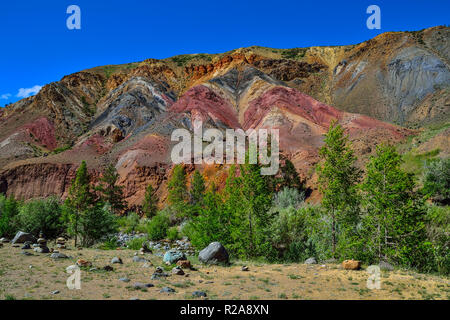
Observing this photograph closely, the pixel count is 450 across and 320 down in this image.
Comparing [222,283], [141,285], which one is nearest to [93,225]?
[141,285]

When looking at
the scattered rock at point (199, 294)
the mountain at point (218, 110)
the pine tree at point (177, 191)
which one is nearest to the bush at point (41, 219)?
the pine tree at point (177, 191)

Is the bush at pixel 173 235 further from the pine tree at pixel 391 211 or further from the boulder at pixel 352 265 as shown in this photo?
the boulder at pixel 352 265

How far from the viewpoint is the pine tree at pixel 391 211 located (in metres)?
10.5

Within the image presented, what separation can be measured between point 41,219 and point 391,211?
839 inches

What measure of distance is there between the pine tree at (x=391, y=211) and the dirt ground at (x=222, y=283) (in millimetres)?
1449

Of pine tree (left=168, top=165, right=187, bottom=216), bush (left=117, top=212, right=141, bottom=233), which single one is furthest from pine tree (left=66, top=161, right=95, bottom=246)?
pine tree (left=168, top=165, right=187, bottom=216)

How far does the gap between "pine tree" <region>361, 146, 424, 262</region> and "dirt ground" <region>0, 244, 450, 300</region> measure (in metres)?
1.45

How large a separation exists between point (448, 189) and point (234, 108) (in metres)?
51.8

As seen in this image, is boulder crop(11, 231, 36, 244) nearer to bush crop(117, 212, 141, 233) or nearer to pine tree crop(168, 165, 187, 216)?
bush crop(117, 212, 141, 233)

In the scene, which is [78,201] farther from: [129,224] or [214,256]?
[129,224]

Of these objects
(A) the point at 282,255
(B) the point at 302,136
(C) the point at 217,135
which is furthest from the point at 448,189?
(C) the point at 217,135

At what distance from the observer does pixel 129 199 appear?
152ft

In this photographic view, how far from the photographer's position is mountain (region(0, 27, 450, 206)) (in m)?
50.5
